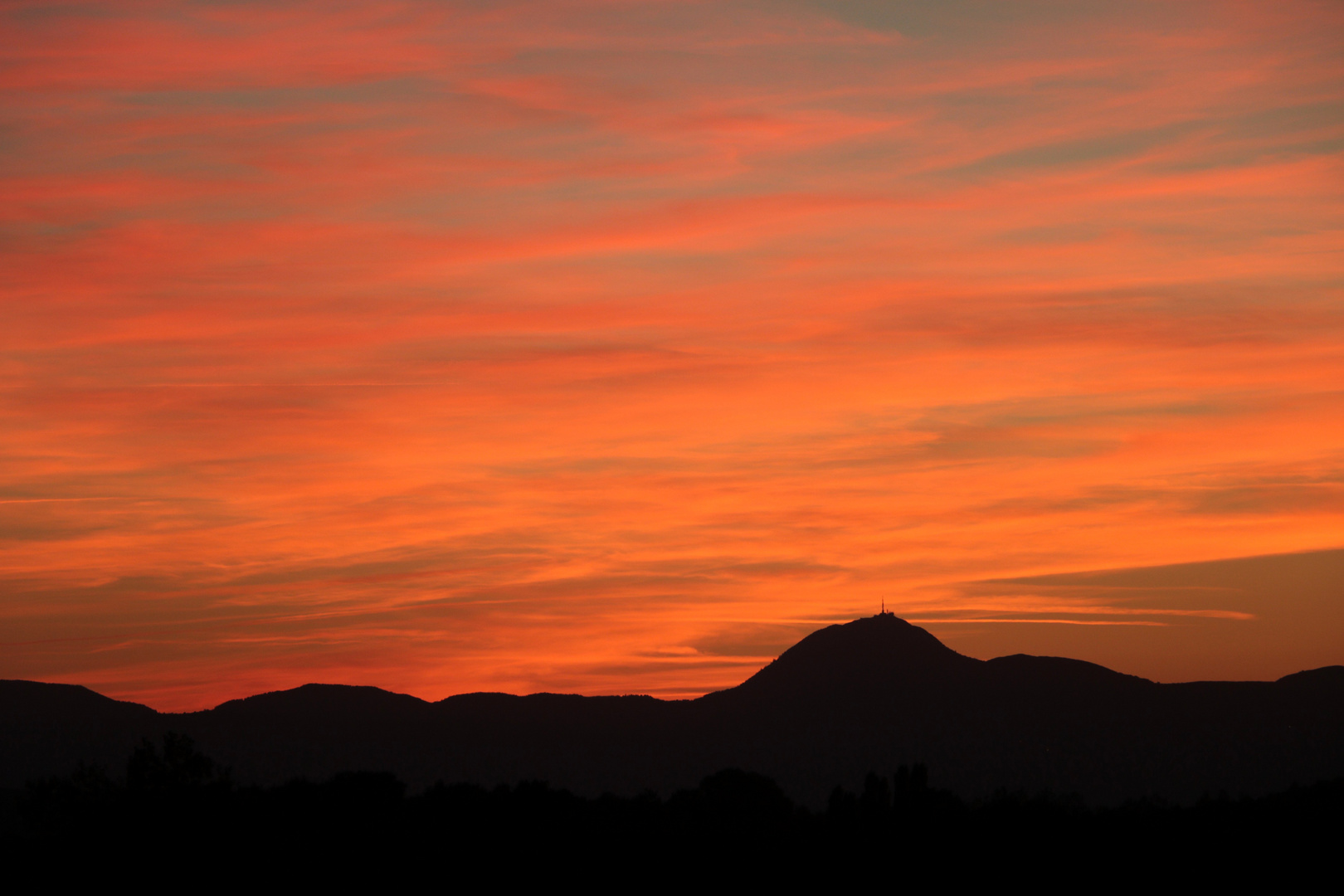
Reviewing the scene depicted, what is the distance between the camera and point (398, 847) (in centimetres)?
10000

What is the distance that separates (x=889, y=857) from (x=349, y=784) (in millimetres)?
55959

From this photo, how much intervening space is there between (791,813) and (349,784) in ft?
172

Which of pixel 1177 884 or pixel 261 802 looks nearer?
pixel 1177 884

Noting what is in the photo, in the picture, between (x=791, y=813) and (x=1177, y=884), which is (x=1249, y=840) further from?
(x=791, y=813)

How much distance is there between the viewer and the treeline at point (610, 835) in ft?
301

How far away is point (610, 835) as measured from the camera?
109688 millimetres

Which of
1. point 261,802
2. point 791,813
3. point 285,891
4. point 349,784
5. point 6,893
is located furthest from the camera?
point 791,813

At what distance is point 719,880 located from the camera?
93.0 metres

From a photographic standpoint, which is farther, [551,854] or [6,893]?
[551,854]

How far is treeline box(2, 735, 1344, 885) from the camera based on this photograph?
301ft

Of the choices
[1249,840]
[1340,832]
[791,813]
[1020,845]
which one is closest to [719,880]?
[1020,845]

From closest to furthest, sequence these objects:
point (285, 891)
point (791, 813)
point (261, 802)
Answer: point (285, 891) < point (261, 802) < point (791, 813)

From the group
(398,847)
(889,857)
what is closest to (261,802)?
(398,847)

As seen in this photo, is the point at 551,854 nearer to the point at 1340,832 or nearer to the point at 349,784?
the point at 349,784
